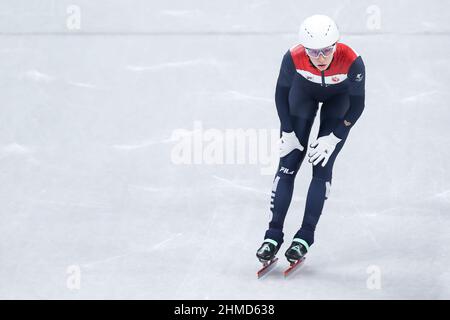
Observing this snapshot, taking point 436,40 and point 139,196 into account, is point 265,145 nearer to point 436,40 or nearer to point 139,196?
point 139,196

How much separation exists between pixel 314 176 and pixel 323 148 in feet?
0.76

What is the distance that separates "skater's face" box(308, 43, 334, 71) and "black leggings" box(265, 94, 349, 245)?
30 centimetres

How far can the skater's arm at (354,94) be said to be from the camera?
707cm

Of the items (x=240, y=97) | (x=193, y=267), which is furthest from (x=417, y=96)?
(x=193, y=267)

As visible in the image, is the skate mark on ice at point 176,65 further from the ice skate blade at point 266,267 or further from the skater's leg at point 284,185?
the ice skate blade at point 266,267

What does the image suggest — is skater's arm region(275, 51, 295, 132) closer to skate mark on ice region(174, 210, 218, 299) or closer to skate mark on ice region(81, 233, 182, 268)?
skate mark on ice region(174, 210, 218, 299)

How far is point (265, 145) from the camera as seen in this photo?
952 centimetres

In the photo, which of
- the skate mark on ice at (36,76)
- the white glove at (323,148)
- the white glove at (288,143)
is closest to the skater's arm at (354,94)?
the white glove at (323,148)

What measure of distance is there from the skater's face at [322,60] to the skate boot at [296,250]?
3.85ft

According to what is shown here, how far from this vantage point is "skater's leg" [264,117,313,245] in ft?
24.0

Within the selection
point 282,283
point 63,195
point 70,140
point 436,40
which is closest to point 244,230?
point 282,283

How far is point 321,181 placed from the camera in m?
7.32

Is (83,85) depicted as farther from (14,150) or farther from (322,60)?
(322,60)

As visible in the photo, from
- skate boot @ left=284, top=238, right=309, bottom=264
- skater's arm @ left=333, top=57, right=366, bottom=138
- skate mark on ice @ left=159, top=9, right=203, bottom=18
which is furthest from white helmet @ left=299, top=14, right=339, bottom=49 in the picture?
skate mark on ice @ left=159, top=9, right=203, bottom=18
